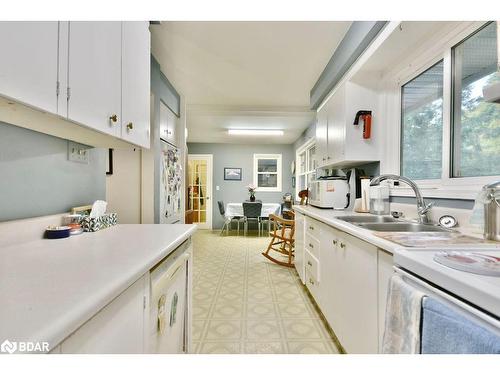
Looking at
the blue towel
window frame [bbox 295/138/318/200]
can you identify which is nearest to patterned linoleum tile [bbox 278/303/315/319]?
the blue towel

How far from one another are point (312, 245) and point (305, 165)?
3.35 m

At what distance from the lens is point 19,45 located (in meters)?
0.67

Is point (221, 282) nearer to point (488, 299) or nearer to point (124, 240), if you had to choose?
point (124, 240)

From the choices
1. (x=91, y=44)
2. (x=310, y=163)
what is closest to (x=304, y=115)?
(x=310, y=163)

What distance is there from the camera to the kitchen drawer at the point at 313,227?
2039mm

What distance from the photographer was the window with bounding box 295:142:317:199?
4.70 m

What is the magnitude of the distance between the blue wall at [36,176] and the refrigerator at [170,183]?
1231mm

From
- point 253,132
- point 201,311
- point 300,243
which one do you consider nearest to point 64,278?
point 201,311

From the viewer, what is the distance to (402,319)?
2.48 ft

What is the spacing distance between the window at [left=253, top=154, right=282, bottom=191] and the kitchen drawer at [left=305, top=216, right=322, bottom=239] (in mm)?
4330

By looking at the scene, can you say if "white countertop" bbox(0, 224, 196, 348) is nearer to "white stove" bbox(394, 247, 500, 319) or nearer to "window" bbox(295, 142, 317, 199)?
"white stove" bbox(394, 247, 500, 319)

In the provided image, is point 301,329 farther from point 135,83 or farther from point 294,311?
point 135,83

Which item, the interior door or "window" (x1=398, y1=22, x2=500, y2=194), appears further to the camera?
the interior door

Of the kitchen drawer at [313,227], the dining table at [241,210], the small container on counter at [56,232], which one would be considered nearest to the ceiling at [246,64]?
the kitchen drawer at [313,227]
